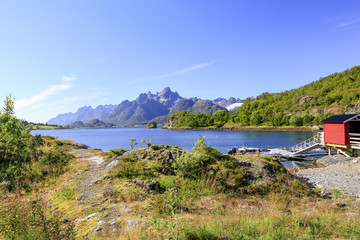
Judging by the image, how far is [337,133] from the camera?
32.8 meters

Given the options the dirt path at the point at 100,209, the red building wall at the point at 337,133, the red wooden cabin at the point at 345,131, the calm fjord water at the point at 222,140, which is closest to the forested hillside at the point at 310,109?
the calm fjord water at the point at 222,140

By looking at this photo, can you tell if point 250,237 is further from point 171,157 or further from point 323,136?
point 323,136

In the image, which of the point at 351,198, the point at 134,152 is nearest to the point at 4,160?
the point at 134,152

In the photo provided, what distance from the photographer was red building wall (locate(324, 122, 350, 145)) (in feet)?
102

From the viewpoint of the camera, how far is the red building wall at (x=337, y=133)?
102 ft

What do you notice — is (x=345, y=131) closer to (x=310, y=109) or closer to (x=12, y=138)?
(x=12, y=138)

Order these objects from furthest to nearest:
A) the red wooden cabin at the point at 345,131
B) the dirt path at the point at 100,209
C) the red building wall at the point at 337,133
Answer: the red building wall at the point at 337,133 < the red wooden cabin at the point at 345,131 < the dirt path at the point at 100,209

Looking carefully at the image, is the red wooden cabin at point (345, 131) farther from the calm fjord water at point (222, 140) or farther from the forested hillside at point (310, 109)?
the forested hillside at point (310, 109)

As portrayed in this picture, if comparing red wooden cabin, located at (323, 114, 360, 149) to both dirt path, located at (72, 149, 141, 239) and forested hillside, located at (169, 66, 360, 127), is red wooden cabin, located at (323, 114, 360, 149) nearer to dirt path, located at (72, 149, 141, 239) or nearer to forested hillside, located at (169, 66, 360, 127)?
dirt path, located at (72, 149, 141, 239)

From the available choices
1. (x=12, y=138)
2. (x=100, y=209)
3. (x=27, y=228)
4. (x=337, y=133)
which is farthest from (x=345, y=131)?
(x=12, y=138)

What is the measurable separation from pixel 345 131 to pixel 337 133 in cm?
170

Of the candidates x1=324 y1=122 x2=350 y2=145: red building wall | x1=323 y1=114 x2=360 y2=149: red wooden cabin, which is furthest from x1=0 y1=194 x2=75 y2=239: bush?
x1=324 y1=122 x2=350 y2=145: red building wall

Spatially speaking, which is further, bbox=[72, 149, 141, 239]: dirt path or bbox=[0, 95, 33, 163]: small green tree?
bbox=[0, 95, 33, 163]: small green tree

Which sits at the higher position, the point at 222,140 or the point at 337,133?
the point at 337,133
